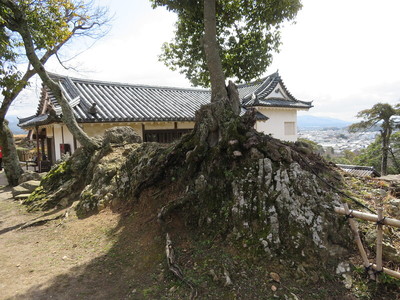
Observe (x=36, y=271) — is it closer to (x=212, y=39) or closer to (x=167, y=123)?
(x=212, y=39)

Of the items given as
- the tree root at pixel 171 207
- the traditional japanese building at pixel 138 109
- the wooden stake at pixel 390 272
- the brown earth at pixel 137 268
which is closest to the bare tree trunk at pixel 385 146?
the traditional japanese building at pixel 138 109

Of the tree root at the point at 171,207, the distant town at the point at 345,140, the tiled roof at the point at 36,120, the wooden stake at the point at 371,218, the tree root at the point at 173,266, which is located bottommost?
the distant town at the point at 345,140

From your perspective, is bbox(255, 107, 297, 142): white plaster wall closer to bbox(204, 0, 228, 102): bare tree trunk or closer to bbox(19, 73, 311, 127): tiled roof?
bbox(19, 73, 311, 127): tiled roof

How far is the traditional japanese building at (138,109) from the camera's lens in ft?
38.8

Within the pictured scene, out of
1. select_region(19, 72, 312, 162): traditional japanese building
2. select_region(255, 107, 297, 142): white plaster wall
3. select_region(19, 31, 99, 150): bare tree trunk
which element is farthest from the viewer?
select_region(255, 107, 297, 142): white plaster wall

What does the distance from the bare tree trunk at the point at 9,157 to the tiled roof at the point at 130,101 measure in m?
1.34

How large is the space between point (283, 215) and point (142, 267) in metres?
2.51

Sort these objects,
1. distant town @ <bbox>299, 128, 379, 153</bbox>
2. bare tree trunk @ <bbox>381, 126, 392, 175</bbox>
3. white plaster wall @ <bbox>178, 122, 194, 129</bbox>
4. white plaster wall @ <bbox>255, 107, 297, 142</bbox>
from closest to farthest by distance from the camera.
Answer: white plaster wall @ <bbox>178, 122, 194, 129</bbox> < white plaster wall @ <bbox>255, 107, 297, 142</bbox> < bare tree trunk @ <bbox>381, 126, 392, 175</bbox> < distant town @ <bbox>299, 128, 379, 153</bbox>

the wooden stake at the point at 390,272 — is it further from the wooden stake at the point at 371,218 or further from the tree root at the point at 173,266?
the tree root at the point at 173,266

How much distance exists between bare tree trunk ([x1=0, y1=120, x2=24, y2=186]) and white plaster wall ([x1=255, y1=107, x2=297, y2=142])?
15.0 meters

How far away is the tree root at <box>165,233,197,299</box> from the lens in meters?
3.41

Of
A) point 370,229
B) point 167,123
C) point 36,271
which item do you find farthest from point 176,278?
point 167,123

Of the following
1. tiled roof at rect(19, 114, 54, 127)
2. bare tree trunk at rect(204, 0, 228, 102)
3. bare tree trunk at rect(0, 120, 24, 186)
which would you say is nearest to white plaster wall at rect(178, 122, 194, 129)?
tiled roof at rect(19, 114, 54, 127)

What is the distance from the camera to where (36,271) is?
14.4ft
